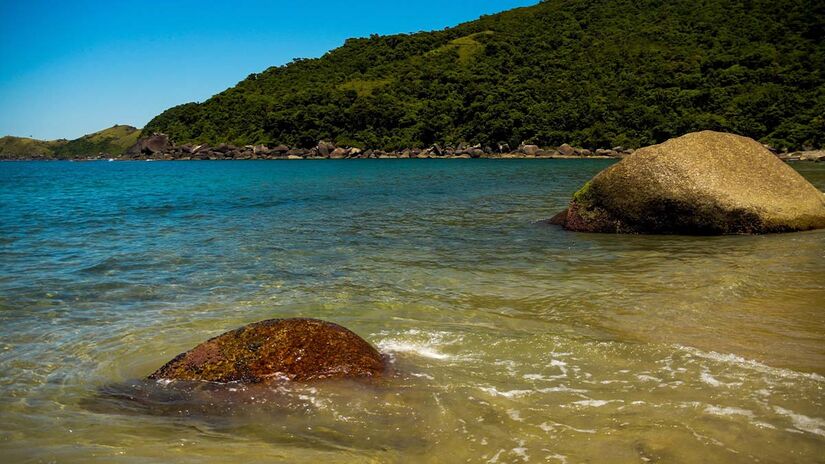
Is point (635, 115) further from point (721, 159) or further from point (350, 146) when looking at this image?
point (721, 159)

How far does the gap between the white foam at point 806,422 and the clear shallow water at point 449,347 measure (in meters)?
0.02

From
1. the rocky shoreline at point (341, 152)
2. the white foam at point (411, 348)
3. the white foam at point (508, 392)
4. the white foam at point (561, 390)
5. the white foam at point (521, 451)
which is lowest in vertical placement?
the white foam at point (411, 348)

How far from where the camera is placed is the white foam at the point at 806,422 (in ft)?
12.0

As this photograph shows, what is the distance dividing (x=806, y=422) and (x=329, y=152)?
11165cm

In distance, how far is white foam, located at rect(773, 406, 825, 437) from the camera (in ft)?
12.0

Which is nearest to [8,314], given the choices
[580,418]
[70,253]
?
[70,253]

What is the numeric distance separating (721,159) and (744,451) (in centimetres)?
1145

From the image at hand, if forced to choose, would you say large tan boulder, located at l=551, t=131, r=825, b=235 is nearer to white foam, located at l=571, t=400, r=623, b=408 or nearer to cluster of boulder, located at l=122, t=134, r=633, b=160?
white foam, located at l=571, t=400, r=623, b=408

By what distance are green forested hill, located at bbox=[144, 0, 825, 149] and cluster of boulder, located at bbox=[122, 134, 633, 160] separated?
8.44ft

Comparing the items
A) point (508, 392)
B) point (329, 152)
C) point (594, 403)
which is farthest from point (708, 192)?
point (329, 152)

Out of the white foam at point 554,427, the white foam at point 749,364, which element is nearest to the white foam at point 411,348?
the white foam at point 554,427

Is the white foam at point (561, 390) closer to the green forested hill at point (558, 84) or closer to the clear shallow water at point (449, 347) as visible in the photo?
the clear shallow water at point (449, 347)

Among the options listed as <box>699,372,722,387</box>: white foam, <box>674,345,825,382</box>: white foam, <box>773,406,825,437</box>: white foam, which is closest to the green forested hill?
<box>674,345,825,382</box>: white foam

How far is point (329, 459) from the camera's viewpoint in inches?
139
